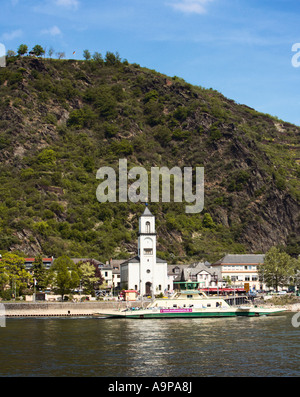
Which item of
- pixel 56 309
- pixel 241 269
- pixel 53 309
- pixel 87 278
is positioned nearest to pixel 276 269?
pixel 241 269

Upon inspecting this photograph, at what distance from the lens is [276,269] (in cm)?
12444

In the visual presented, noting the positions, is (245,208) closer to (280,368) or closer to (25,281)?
(25,281)

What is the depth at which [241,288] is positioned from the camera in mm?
143625

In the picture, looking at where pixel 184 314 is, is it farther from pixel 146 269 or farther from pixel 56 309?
pixel 146 269

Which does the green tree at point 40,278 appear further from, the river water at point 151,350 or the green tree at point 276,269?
the green tree at point 276,269

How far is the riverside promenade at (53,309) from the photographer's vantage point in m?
96.4

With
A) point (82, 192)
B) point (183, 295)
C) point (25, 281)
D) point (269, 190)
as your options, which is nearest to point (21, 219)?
point (82, 192)

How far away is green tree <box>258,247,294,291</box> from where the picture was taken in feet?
409

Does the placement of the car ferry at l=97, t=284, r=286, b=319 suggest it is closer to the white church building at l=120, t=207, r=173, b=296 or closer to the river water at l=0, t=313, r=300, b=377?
the river water at l=0, t=313, r=300, b=377

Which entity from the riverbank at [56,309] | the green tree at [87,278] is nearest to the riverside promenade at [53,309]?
the riverbank at [56,309]

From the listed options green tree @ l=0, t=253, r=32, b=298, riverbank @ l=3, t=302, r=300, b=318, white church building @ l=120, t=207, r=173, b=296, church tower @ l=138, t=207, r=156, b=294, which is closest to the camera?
riverbank @ l=3, t=302, r=300, b=318

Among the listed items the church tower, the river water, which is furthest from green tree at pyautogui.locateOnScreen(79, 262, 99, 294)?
the river water

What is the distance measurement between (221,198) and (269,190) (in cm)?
1623

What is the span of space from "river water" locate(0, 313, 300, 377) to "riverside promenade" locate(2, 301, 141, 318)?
21101mm
